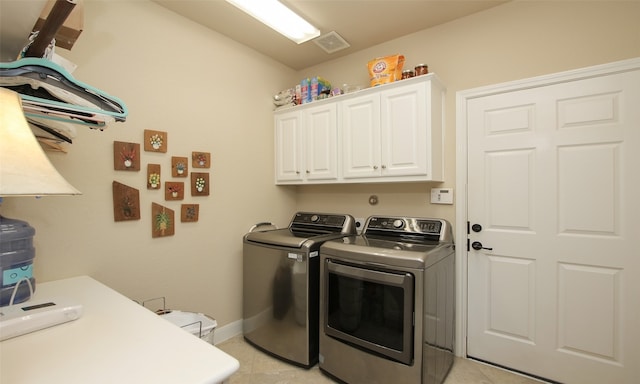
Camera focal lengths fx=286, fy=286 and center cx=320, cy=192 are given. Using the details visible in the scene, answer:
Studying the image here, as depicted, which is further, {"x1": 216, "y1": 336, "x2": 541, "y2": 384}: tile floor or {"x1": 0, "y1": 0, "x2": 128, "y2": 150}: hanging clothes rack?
{"x1": 216, "y1": 336, "x2": 541, "y2": 384}: tile floor

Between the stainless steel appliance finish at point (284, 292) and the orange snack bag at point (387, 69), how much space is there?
1.22 meters

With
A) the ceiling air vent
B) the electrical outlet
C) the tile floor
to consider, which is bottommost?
the tile floor

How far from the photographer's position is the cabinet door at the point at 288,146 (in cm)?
286

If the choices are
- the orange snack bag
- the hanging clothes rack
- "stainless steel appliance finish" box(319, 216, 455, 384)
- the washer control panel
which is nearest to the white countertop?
the hanging clothes rack

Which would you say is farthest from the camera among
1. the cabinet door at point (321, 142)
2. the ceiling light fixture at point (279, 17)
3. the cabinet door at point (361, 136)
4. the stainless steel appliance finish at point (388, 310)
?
the cabinet door at point (321, 142)

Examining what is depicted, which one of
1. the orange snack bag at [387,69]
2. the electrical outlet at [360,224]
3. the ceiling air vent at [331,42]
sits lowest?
the electrical outlet at [360,224]

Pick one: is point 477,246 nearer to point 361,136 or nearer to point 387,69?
point 361,136

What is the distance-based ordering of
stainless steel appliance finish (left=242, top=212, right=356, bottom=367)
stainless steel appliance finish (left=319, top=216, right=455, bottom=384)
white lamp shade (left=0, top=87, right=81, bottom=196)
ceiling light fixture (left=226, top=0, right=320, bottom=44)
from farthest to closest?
stainless steel appliance finish (left=242, top=212, right=356, bottom=367) < ceiling light fixture (left=226, top=0, right=320, bottom=44) < stainless steel appliance finish (left=319, top=216, right=455, bottom=384) < white lamp shade (left=0, top=87, right=81, bottom=196)

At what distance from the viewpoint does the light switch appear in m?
2.33

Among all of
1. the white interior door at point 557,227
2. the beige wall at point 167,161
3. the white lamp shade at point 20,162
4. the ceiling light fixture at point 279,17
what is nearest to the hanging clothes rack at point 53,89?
the white lamp shade at point 20,162

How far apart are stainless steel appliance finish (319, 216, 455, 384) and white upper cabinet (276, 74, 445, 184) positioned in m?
0.56

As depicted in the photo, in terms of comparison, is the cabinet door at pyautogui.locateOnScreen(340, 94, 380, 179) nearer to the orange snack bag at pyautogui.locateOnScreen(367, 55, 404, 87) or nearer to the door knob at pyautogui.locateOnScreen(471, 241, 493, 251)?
the orange snack bag at pyautogui.locateOnScreen(367, 55, 404, 87)

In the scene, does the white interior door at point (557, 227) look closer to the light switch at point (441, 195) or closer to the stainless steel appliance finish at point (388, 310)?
the light switch at point (441, 195)

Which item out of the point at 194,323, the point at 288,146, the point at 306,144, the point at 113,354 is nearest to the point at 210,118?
the point at 288,146
